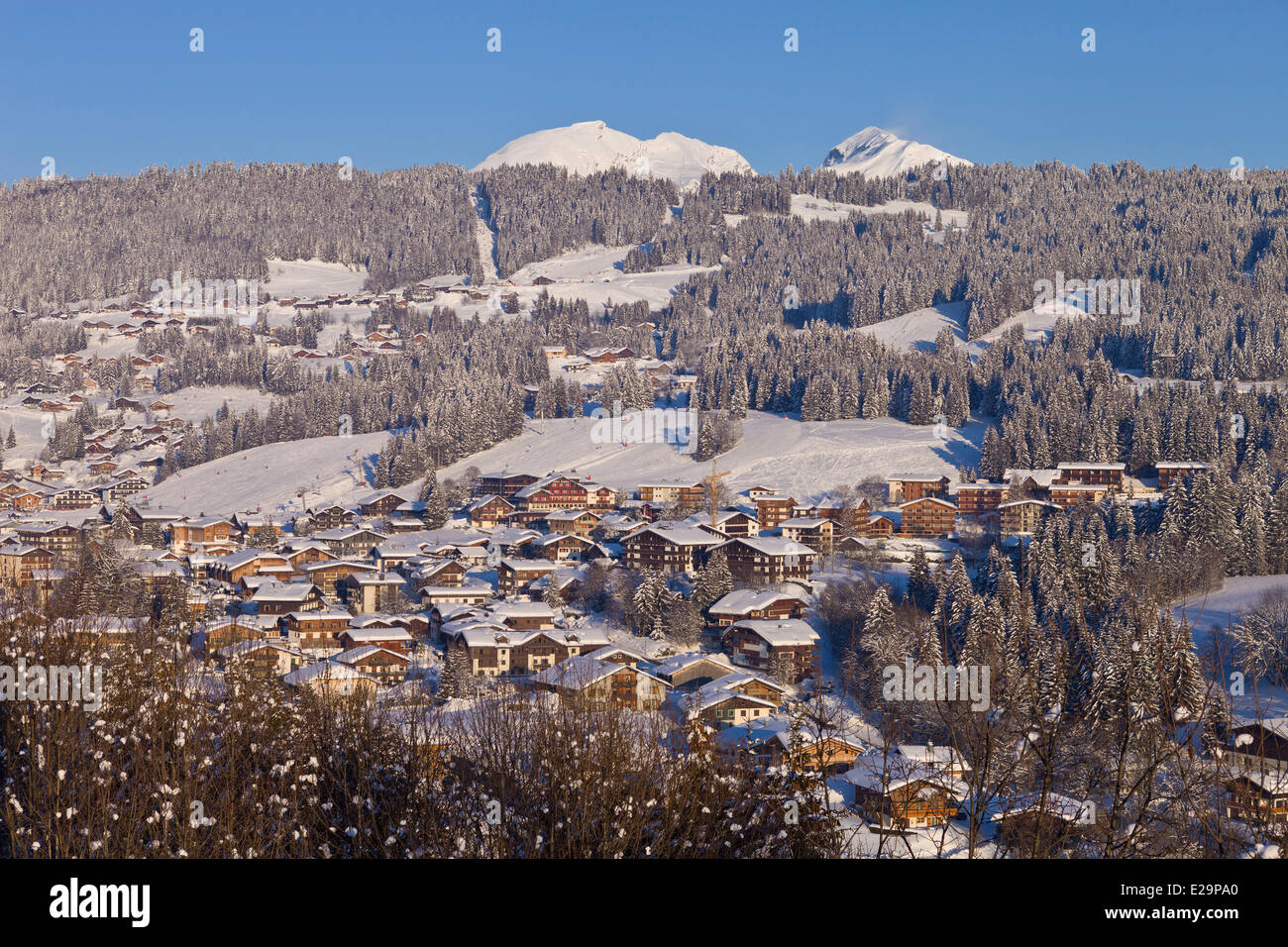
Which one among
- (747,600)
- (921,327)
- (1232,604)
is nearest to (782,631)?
(747,600)

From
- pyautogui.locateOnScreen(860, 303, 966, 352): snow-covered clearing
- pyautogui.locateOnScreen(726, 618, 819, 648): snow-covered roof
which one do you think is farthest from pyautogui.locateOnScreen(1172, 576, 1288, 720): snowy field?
pyautogui.locateOnScreen(860, 303, 966, 352): snow-covered clearing

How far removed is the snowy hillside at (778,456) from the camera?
208 feet

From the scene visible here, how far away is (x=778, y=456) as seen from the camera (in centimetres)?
6656

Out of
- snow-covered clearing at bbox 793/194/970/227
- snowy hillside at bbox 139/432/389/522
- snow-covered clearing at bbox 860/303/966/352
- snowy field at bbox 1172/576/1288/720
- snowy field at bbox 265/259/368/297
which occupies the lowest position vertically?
snowy field at bbox 1172/576/1288/720

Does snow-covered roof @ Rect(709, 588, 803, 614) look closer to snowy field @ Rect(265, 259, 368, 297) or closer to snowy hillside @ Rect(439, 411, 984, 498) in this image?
snowy hillside @ Rect(439, 411, 984, 498)

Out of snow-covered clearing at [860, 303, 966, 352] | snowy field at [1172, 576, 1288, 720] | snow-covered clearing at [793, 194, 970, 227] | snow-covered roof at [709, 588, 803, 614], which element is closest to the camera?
snowy field at [1172, 576, 1288, 720]

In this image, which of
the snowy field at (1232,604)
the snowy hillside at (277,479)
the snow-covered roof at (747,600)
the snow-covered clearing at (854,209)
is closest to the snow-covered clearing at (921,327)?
the snow-covered clearing at (854,209)

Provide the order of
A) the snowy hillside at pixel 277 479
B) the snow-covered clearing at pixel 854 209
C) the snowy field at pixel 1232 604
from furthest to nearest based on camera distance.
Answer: the snow-covered clearing at pixel 854 209, the snowy hillside at pixel 277 479, the snowy field at pixel 1232 604

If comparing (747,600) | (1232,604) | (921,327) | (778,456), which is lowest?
(747,600)

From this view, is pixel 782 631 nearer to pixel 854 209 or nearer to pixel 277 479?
pixel 277 479

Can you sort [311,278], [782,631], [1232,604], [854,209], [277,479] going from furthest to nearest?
[854,209] → [311,278] → [277,479] → [1232,604] → [782,631]

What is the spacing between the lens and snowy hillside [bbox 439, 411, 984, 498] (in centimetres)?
6328

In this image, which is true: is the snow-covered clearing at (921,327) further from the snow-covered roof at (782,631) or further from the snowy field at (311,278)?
the snowy field at (311,278)
